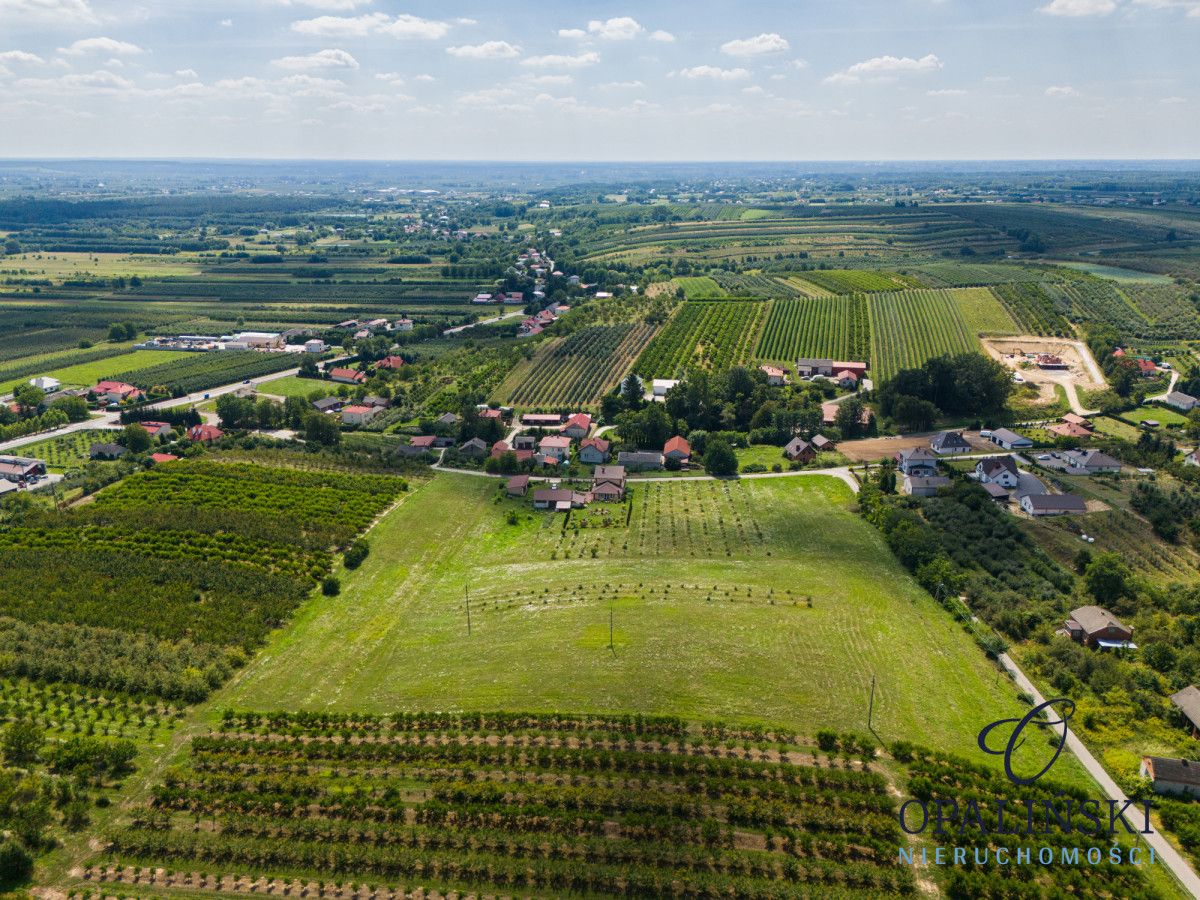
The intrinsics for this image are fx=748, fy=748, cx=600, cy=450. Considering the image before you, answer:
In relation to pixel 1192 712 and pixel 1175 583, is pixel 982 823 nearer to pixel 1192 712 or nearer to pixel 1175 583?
pixel 1192 712

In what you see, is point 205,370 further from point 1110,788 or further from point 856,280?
point 856,280

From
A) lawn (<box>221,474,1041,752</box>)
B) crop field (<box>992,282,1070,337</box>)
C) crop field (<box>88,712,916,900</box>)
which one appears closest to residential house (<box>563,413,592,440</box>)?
lawn (<box>221,474,1041,752</box>)

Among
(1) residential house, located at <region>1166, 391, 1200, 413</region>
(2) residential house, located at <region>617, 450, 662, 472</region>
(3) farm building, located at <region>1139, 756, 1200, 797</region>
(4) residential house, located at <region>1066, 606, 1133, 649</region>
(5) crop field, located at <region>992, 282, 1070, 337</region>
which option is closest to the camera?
(3) farm building, located at <region>1139, 756, 1200, 797</region>

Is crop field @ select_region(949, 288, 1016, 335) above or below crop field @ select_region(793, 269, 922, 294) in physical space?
below

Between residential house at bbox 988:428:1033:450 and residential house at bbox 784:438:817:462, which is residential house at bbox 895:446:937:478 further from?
residential house at bbox 988:428:1033:450

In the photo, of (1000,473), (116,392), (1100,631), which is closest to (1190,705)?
(1100,631)

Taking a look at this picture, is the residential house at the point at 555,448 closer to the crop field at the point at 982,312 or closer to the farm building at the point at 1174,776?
the farm building at the point at 1174,776

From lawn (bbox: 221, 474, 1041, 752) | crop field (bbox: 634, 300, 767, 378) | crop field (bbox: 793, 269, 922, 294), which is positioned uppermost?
crop field (bbox: 793, 269, 922, 294)
